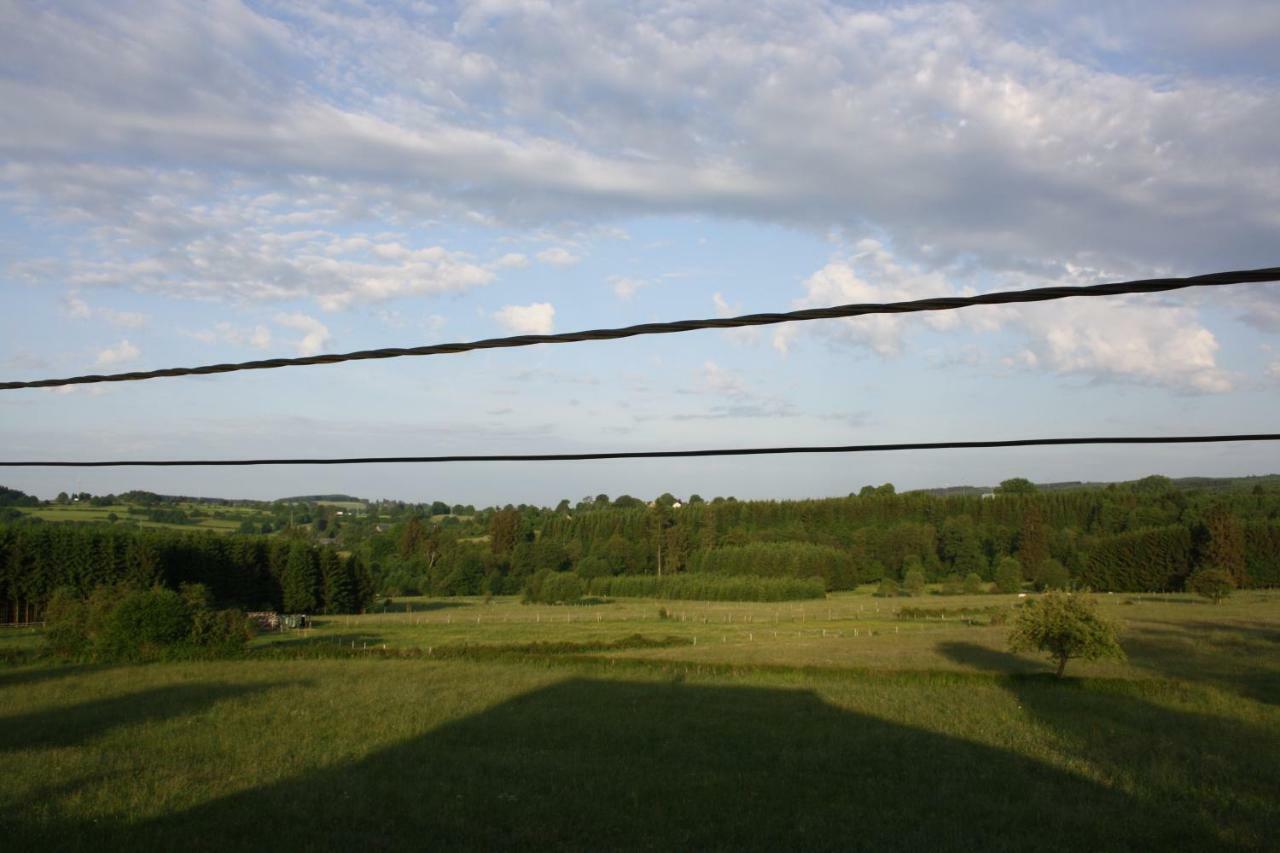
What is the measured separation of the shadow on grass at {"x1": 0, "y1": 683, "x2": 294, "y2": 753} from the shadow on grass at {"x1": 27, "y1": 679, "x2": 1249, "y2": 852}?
20.9 feet

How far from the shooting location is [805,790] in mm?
13492

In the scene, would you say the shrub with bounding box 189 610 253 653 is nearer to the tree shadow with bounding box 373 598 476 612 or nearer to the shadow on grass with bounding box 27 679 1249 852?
the shadow on grass with bounding box 27 679 1249 852

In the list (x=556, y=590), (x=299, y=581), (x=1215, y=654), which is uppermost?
(x=1215, y=654)

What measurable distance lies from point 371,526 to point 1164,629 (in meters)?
94.0

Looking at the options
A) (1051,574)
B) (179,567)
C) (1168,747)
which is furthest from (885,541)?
(1168,747)

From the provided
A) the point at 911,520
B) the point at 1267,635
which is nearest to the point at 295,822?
the point at 1267,635

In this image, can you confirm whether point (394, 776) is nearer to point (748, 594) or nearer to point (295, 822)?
point (295, 822)

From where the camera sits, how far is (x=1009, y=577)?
70875 mm

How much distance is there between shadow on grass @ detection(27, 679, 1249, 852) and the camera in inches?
417

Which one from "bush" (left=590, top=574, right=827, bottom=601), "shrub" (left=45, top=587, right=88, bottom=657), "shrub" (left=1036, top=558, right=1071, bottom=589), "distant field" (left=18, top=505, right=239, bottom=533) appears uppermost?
"distant field" (left=18, top=505, right=239, bottom=533)

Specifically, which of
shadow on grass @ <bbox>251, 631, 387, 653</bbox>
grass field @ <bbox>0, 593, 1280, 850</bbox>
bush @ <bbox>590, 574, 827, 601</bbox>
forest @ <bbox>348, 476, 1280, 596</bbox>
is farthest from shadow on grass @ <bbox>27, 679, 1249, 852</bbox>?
bush @ <bbox>590, 574, 827, 601</bbox>

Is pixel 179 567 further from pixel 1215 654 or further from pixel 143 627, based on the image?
pixel 1215 654

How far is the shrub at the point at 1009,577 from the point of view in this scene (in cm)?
7081

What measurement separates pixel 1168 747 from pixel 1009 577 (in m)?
56.3
